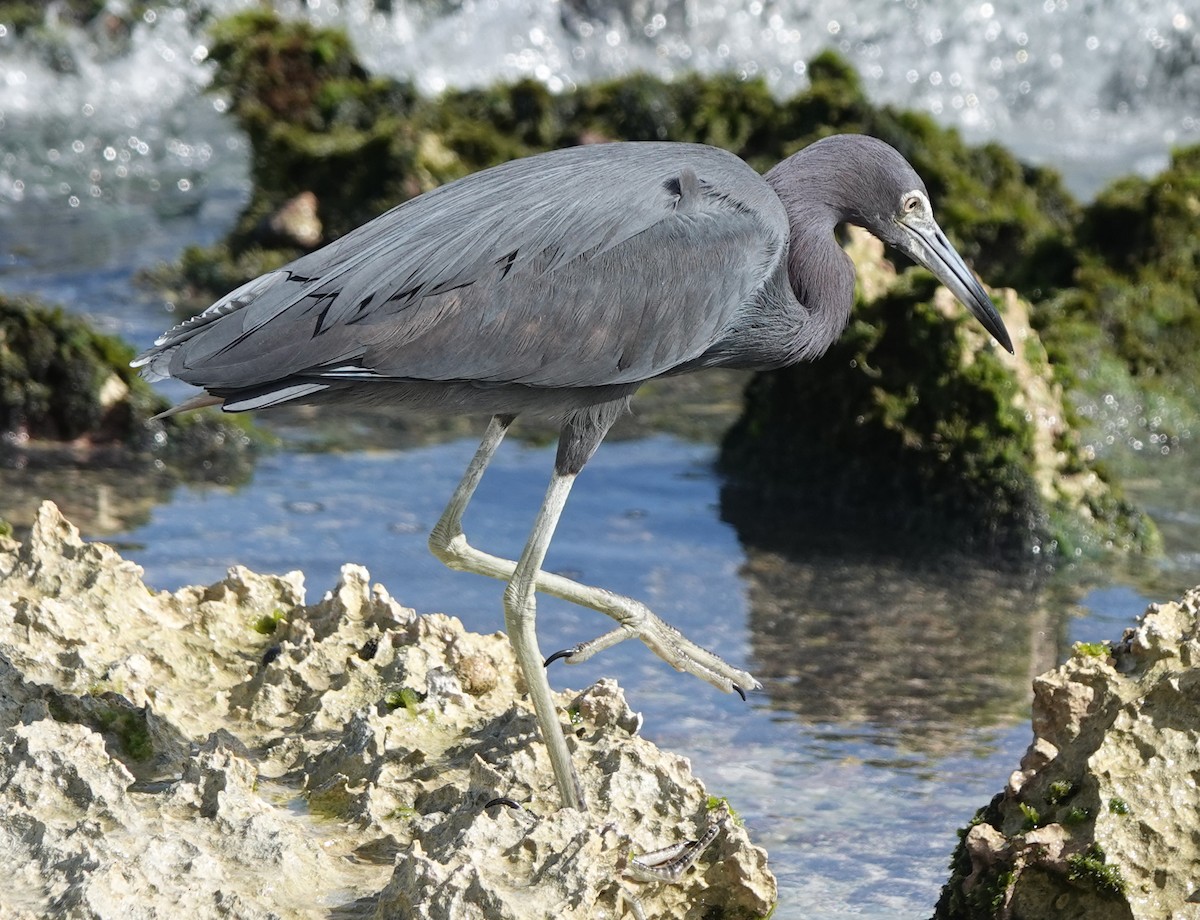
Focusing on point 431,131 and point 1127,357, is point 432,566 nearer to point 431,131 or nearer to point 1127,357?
point 1127,357

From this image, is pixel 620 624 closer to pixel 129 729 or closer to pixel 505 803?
pixel 505 803

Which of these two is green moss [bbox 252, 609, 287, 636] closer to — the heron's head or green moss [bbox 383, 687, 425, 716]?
green moss [bbox 383, 687, 425, 716]

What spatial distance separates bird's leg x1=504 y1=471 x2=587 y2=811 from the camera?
379cm

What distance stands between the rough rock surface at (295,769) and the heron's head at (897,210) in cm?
159

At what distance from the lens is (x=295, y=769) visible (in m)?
4.09

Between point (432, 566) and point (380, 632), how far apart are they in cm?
247

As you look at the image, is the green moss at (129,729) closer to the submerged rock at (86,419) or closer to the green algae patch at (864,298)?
the submerged rock at (86,419)

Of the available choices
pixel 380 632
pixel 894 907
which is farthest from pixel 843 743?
pixel 380 632

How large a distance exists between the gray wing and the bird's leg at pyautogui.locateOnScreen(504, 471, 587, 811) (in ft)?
1.04

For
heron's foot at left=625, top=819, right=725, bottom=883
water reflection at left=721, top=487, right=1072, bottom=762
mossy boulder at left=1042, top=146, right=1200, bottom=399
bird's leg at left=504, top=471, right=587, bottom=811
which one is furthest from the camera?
mossy boulder at left=1042, top=146, right=1200, bottom=399

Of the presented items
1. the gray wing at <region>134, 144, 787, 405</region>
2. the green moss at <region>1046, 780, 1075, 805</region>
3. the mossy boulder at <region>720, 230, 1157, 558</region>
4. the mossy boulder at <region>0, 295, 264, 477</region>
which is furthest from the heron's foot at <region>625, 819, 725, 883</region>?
the mossy boulder at <region>0, 295, 264, 477</region>

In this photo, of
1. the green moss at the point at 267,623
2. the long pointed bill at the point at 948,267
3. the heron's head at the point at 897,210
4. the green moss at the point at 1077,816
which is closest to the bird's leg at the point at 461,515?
the green moss at the point at 267,623

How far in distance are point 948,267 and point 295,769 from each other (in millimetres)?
2349

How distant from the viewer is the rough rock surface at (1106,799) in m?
3.42
